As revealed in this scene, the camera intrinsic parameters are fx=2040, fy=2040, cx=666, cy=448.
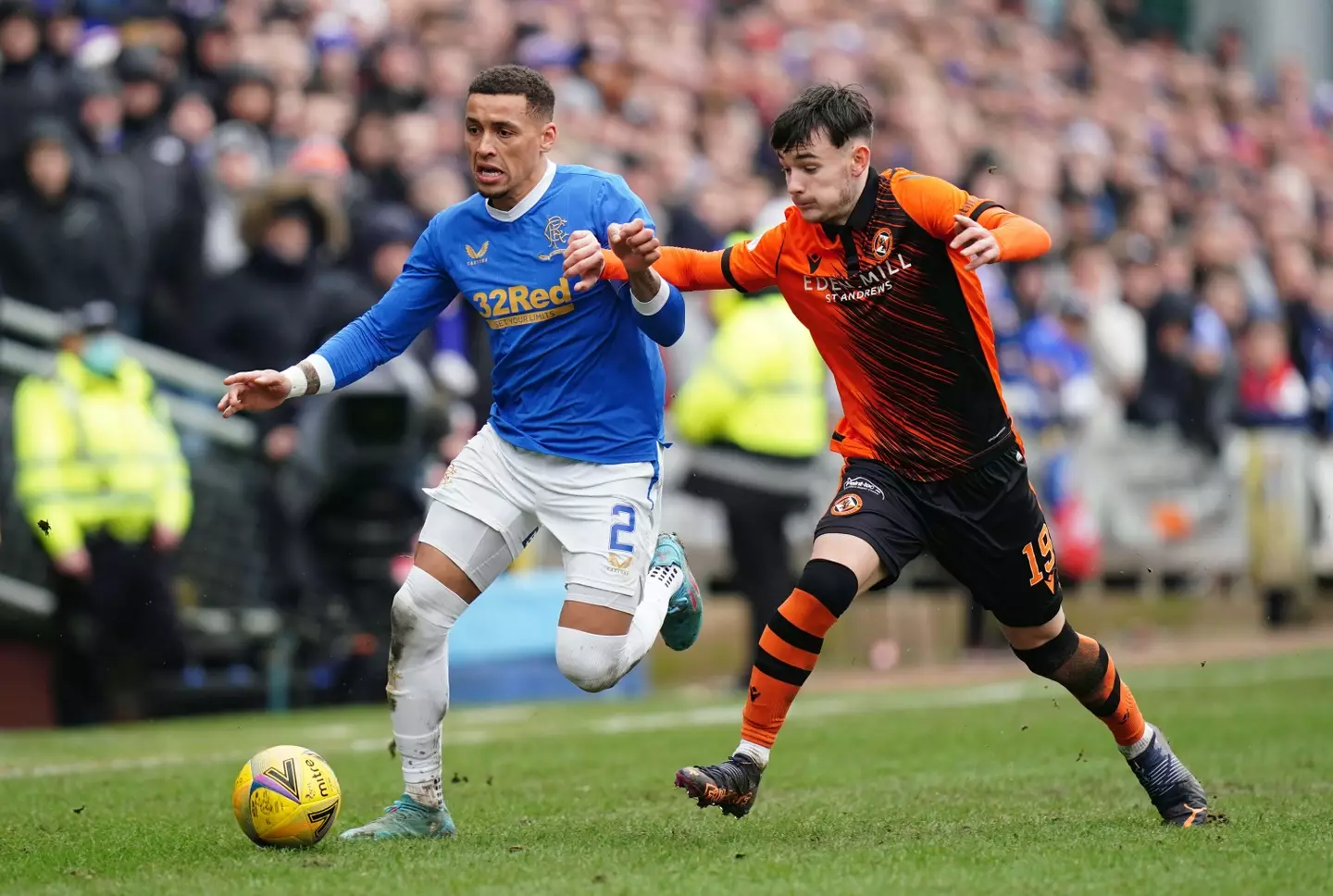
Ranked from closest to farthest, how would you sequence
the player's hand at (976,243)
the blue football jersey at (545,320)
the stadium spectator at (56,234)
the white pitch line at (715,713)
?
the player's hand at (976,243)
the blue football jersey at (545,320)
the white pitch line at (715,713)
the stadium spectator at (56,234)

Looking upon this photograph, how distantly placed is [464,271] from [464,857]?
82.8 inches

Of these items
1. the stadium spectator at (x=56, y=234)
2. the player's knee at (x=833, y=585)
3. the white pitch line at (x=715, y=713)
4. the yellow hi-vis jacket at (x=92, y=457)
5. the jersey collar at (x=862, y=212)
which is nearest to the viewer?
the player's knee at (x=833, y=585)

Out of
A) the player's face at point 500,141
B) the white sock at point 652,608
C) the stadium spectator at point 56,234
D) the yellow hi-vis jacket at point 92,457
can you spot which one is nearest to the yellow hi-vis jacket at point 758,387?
the yellow hi-vis jacket at point 92,457

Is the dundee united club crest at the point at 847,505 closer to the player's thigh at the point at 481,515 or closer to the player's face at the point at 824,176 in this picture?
the player's face at the point at 824,176

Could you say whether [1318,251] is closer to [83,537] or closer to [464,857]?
[83,537]

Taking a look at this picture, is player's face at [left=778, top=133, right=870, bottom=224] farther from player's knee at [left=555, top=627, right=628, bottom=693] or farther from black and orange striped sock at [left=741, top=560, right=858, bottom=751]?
player's knee at [left=555, top=627, right=628, bottom=693]

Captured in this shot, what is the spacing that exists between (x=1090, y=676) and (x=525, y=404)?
88.4 inches

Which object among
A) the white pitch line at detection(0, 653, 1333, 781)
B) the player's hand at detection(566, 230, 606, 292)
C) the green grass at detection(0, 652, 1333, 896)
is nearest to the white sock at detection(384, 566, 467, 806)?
the green grass at detection(0, 652, 1333, 896)

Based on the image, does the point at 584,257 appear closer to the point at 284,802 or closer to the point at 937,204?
the point at 937,204

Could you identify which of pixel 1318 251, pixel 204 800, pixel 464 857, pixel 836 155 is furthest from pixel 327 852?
pixel 1318 251

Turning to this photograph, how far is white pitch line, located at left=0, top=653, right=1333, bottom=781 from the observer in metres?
9.88

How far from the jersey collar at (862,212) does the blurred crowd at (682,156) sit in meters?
5.54

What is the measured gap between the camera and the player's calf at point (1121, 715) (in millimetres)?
7262

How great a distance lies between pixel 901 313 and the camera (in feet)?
23.1
